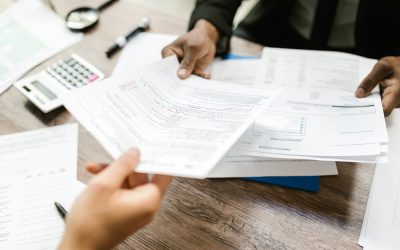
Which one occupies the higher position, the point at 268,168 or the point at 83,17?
the point at 83,17

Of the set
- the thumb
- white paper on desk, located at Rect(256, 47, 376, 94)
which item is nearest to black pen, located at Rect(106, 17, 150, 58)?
the thumb

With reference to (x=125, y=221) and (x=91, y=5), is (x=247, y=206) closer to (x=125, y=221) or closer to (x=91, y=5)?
(x=125, y=221)

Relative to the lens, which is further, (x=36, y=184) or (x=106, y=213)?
(x=36, y=184)

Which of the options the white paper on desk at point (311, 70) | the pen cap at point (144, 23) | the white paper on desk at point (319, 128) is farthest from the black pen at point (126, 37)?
the white paper on desk at point (319, 128)

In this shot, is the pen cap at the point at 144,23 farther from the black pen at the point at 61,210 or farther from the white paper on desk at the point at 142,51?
the black pen at the point at 61,210

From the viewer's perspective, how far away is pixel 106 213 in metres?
0.44

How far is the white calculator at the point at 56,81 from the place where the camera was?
2.60ft

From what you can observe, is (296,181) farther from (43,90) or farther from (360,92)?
(43,90)

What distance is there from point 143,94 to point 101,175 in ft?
0.71

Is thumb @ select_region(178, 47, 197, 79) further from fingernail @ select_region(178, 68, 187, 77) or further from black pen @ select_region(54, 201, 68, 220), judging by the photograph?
black pen @ select_region(54, 201, 68, 220)

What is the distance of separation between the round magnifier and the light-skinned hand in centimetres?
67

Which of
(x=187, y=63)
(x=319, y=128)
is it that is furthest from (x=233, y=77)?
(x=319, y=128)

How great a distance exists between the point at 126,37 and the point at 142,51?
0.23ft

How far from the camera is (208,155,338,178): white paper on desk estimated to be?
67 centimetres
